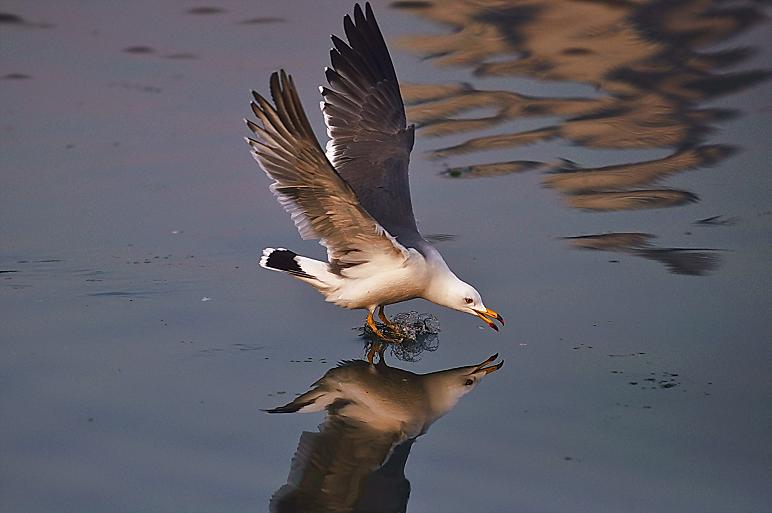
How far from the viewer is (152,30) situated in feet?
34.1

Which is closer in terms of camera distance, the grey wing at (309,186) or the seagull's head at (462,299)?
the grey wing at (309,186)

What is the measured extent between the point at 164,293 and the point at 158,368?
86cm

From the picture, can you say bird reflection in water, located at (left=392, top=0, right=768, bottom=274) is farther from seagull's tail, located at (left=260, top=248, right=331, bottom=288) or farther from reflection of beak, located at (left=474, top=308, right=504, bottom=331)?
seagull's tail, located at (left=260, top=248, right=331, bottom=288)

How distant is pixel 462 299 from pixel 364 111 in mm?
1411

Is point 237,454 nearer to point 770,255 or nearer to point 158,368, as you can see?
point 158,368

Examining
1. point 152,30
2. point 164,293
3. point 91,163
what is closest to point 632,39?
point 152,30

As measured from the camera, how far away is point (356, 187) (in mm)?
6242

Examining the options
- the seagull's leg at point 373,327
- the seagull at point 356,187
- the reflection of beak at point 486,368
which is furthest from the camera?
the seagull's leg at point 373,327

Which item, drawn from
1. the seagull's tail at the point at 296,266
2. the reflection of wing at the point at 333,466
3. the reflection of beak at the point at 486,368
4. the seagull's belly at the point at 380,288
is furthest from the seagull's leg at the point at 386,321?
the reflection of wing at the point at 333,466

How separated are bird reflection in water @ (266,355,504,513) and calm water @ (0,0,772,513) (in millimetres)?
68

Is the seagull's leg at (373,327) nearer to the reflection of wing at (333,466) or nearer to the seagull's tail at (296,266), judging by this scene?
the seagull's tail at (296,266)

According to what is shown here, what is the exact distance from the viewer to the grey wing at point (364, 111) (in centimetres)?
641

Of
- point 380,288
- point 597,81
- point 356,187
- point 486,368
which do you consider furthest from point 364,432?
point 597,81

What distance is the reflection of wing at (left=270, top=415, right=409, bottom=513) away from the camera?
4246 mm
